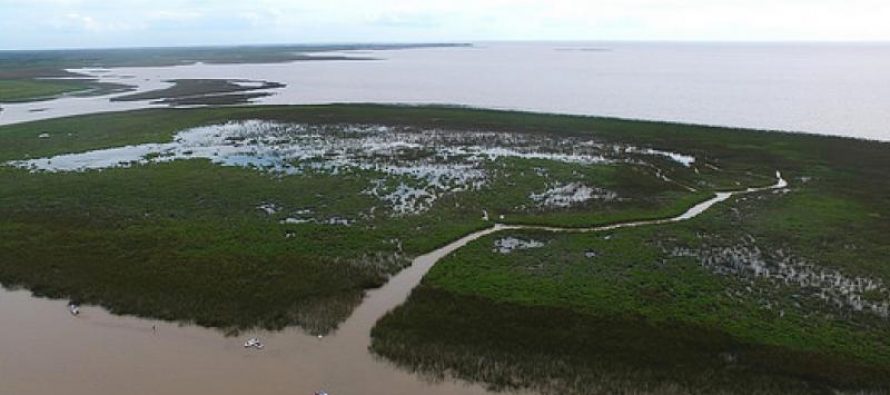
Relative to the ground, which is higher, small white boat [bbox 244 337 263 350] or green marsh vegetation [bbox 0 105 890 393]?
green marsh vegetation [bbox 0 105 890 393]

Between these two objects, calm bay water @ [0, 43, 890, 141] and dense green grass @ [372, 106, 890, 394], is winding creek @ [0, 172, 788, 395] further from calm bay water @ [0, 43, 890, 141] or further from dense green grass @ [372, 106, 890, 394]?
calm bay water @ [0, 43, 890, 141]

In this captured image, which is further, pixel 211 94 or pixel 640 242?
pixel 211 94

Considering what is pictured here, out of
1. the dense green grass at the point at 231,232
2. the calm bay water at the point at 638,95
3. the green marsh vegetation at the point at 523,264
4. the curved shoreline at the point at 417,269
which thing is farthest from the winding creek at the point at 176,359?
the calm bay water at the point at 638,95

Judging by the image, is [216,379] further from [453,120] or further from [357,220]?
[453,120]

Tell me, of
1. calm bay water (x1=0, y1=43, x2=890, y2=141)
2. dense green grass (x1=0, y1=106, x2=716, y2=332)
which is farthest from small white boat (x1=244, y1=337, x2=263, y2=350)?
calm bay water (x1=0, y1=43, x2=890, y2=141)

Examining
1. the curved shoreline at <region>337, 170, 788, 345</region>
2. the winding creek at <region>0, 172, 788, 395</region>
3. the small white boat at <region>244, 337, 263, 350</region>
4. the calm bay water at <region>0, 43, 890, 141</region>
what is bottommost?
the winding creek at <region>0, 172, 788, 395</region>

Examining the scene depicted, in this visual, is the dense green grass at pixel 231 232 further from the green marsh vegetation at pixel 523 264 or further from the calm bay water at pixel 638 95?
the calm bay water at pixel 638 95

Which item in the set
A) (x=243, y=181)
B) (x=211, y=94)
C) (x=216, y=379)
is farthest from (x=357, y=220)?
(x=211, y=94)

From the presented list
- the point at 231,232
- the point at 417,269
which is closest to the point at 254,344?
the point at 417,269

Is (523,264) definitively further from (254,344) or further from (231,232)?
(231,232)
